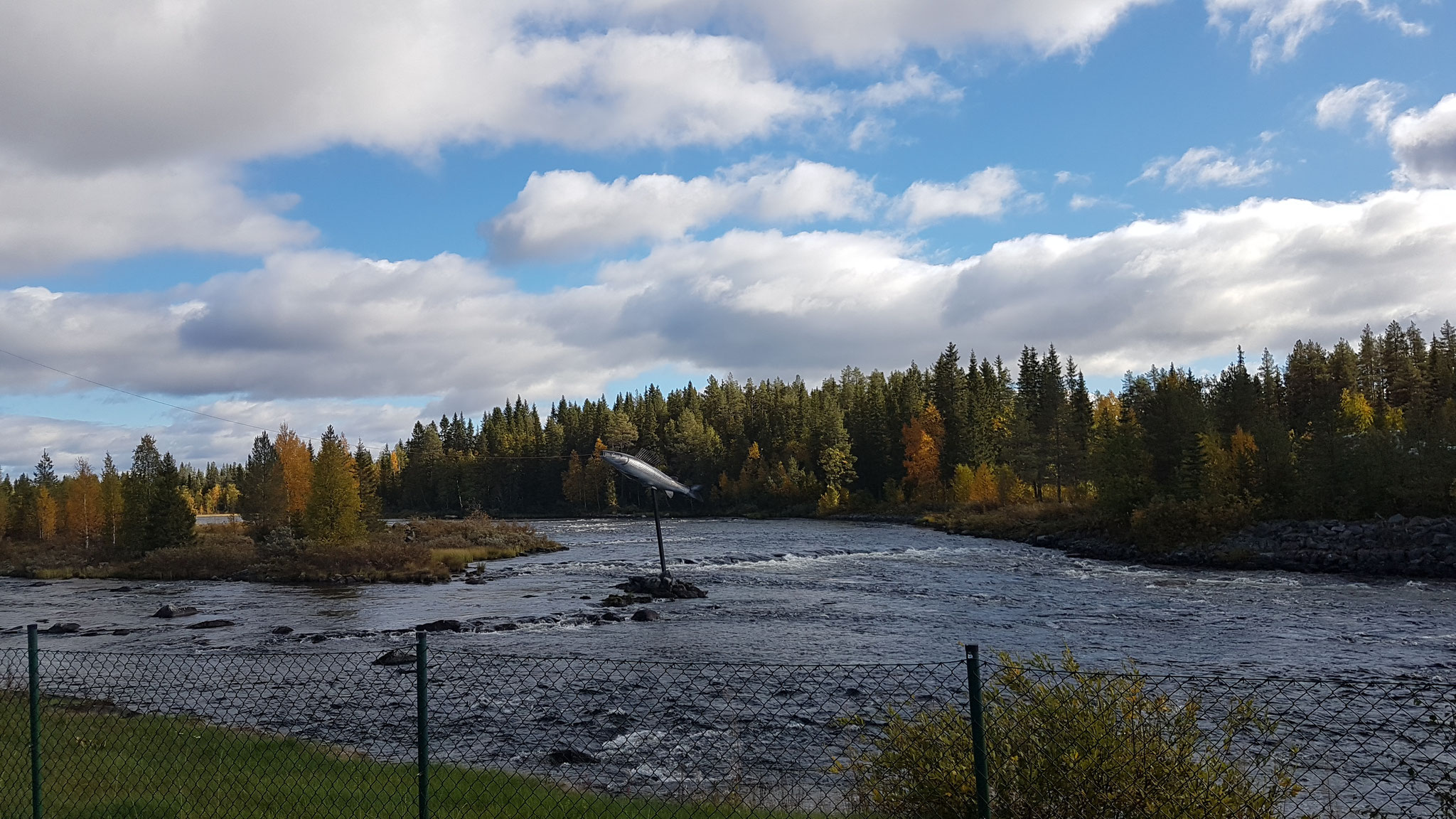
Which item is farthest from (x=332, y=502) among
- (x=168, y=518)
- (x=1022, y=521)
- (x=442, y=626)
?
(x=1022, y=521)

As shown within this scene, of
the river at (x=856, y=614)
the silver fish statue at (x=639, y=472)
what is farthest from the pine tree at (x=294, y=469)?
the silver fish statue at (x=639, y=472)

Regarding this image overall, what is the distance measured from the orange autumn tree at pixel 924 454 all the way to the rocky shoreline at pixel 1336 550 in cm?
5115

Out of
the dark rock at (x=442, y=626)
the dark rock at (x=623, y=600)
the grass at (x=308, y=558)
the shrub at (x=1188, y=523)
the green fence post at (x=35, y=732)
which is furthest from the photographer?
the grass at (x=308, y=558)

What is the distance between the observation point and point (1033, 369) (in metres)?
114

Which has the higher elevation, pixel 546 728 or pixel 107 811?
pixel 107 811

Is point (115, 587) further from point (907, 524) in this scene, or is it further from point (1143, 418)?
point (1143, 418)

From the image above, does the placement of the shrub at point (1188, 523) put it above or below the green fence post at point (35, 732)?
below

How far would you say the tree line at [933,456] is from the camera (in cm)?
5103

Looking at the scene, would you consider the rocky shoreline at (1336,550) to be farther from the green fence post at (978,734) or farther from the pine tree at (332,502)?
the pine tree at (332,502)

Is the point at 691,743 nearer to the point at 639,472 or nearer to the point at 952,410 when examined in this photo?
the point at 639,472

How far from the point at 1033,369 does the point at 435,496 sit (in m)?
115

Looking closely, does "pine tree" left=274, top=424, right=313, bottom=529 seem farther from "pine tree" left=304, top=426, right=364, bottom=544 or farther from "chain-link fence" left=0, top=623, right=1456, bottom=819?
"chain-link fence" left=0, top=623, right=1456, bottom=819

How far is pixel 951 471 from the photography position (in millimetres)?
102250

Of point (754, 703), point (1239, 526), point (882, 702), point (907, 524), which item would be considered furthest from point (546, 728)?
point (907, 524)
